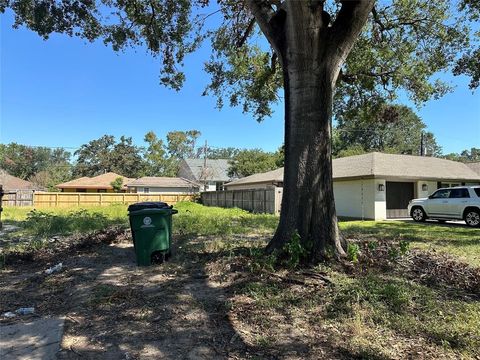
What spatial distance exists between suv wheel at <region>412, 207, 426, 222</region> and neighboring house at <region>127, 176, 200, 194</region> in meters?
35.2

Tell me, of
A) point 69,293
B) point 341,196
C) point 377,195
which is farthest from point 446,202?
point 69,293

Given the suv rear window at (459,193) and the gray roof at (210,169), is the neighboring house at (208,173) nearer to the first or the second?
the gray roof at (210,169)

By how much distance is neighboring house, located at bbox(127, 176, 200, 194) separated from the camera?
49062 mm

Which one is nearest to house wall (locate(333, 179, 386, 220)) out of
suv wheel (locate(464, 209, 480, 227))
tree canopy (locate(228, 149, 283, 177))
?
suv wheel (locate(464, 209, 480, 227))

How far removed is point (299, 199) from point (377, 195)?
1568cm

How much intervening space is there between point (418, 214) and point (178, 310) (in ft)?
55.9

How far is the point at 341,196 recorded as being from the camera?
2353 centimetres

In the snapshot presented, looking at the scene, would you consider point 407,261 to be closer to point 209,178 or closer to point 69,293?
point 69,293

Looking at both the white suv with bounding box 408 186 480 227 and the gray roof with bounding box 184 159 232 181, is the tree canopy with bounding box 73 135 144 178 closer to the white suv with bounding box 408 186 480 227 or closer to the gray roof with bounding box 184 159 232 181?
the gray roof with bounding box 184 159 232 181

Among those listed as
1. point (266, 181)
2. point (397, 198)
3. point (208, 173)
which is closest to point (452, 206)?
point (397, 198)

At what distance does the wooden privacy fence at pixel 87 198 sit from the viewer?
109 feet

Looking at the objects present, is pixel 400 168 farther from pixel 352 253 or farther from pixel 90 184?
pixel 90 184

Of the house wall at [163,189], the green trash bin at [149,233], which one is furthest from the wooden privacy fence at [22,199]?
the green trash bin at [149,233]

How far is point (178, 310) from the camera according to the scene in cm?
463
